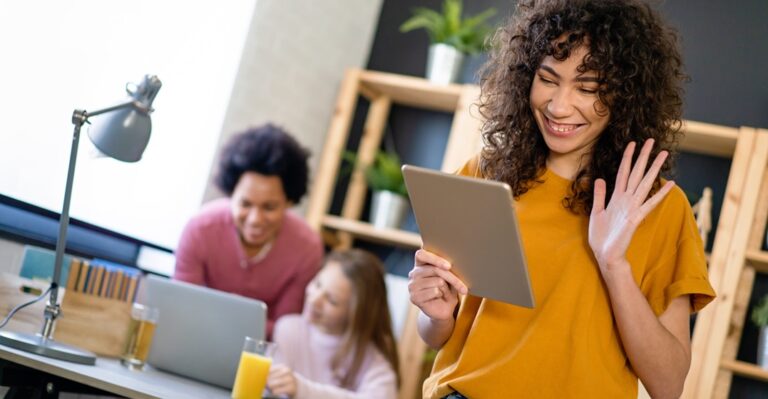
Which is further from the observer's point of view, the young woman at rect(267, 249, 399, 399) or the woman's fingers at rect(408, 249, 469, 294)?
the young woman at rect(267, 249, 399, 399)

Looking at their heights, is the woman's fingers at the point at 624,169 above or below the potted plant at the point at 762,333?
above

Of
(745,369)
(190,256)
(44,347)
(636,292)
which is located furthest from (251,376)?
(745,369)

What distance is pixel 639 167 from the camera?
163 centimetres

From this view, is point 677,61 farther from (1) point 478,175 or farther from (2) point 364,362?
(2) point 364,362

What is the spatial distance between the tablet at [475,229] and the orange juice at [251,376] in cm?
82

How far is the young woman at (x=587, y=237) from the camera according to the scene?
157 centimetres

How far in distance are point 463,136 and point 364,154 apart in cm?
59

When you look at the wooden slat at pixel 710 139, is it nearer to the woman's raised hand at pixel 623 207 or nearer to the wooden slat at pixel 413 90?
the wooden slat at pixel 413 90

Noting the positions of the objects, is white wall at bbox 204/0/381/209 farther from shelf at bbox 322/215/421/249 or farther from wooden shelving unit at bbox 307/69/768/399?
shelf at bbox 322/215/421/249

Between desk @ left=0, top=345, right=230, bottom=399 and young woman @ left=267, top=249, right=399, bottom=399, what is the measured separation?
1106 millimetres

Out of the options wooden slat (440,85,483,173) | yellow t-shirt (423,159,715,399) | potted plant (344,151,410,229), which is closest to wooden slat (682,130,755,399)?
wooden slat (440,85,483,173)

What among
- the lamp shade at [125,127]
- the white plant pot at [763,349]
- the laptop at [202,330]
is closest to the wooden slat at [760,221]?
the white plant pot at [763,349]

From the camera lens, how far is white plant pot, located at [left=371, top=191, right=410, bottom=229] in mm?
4145

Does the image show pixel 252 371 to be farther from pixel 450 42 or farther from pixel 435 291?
pixel 450 42
